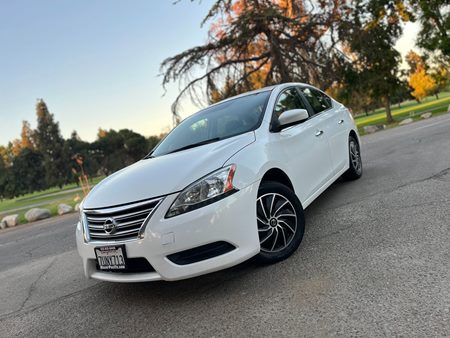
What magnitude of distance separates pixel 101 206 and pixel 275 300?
5.24ft

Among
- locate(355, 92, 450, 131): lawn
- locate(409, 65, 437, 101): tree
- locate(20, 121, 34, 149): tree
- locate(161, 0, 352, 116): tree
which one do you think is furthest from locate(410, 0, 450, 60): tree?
locate(20, 121, 34, 149): tree

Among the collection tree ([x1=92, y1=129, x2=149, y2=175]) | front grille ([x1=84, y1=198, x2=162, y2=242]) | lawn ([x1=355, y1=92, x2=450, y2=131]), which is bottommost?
lawn ([x1=355, y1=92, x2=450, y2=131])

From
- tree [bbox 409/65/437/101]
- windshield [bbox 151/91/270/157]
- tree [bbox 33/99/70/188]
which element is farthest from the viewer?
tree [bbox 409/65/437/101]

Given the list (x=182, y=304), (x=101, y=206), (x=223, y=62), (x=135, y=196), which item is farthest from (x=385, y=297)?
(x=223, y=62)

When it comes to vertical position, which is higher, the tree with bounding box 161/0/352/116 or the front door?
the tree with bounding box 161/0/352/116

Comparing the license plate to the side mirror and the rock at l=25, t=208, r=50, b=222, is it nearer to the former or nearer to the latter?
the side mirror

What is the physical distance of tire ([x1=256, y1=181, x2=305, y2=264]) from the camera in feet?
11.1

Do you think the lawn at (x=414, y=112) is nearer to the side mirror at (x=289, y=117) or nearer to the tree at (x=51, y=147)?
the side mirror at (x=289, y=117)

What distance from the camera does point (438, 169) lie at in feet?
19.6

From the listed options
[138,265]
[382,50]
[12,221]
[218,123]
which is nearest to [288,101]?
[218,123]

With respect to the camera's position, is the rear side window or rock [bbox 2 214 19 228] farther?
rock [bbox 2 214 19 228]

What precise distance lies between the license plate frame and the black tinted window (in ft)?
7.31

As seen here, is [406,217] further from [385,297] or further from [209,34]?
[209,34]

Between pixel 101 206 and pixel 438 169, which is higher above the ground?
pixel 101 206
